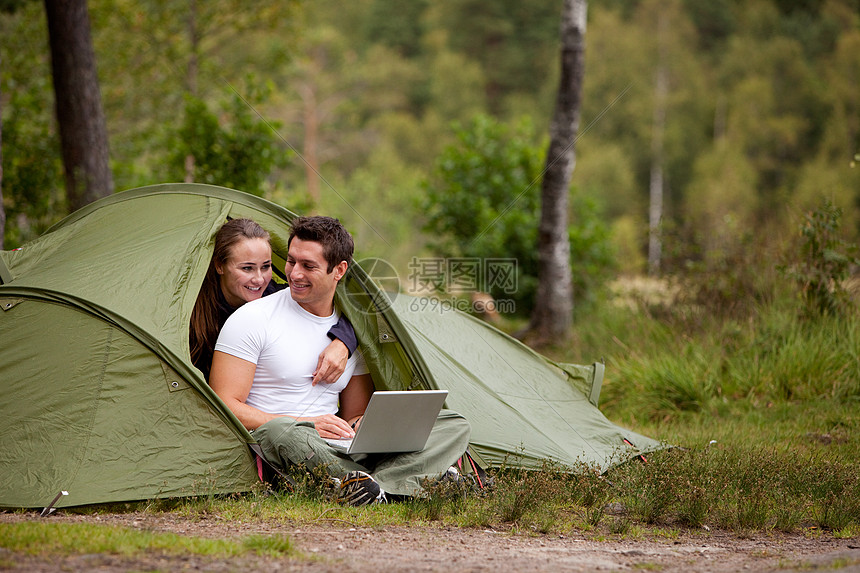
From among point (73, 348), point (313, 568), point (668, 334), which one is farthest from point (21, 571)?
point (668, 334)

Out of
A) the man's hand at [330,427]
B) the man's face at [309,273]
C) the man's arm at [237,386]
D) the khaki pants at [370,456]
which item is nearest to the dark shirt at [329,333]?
the man's face at [309,273]

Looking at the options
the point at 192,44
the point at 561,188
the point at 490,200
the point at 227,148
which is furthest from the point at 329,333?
the point at 192,44

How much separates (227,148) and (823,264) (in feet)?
18.7

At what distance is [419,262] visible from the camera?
32.0 ft

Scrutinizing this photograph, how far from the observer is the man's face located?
12.7ft

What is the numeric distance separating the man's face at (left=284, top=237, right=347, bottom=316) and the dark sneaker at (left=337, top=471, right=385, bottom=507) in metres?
0.89

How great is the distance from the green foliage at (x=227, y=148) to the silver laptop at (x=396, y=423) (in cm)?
490

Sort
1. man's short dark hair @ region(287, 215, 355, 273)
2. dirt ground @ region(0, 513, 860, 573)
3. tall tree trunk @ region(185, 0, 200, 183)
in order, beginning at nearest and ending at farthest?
1. dirt ground @ region(0, 513, 860, 573)
2. man's short dark hair @ region(287, 215, 355, 273)
3. tall tree trunk @ region(185, 0, 200, 183)

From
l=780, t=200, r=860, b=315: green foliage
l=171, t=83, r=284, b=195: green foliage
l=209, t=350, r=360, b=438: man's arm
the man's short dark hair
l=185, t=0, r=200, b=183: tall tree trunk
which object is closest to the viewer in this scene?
l=209, t=350, r=360, b=438: man's arm

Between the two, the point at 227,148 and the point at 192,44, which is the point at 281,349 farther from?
the point at 192,44

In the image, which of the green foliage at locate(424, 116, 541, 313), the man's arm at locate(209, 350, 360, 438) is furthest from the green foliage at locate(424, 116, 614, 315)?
the man's arm at locate(209, 350, 360, 438)

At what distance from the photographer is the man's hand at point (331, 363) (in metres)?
3.93

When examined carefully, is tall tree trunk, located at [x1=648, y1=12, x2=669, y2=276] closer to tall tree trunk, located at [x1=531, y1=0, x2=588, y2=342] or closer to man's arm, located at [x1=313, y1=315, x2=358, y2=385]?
tall tree trunk, located at [x1=531, y1=0, x2=588, y2=342]

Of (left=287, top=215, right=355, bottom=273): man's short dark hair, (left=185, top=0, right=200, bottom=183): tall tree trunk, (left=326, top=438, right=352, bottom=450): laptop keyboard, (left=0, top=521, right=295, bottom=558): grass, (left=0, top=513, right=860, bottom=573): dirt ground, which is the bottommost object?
(left=0, top=513, right=860, bottom=573): dirt ground
